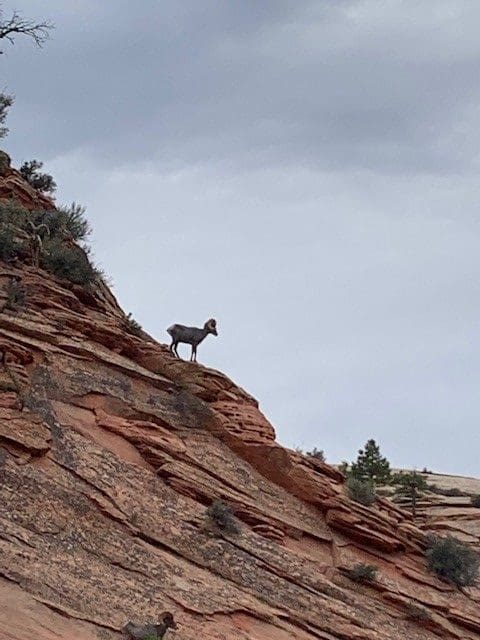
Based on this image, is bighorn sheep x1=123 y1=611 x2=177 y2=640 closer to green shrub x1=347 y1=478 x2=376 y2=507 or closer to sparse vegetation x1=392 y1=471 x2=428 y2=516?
green shrub x1=347 y1=478 x2=376 y2=507

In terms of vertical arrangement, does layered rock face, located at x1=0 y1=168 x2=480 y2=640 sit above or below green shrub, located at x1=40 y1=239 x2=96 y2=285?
below

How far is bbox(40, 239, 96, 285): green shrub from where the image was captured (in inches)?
984

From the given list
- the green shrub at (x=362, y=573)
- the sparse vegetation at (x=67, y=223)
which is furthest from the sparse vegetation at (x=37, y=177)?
the green shrub at (x=362, y=573)

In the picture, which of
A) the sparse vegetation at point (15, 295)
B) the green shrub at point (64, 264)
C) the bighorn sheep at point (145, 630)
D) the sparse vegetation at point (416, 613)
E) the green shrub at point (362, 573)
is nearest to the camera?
the bighorn sheep at point (145, 630)

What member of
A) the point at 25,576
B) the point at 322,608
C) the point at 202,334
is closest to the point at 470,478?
the point at 202,334

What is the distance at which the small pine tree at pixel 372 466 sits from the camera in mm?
32125

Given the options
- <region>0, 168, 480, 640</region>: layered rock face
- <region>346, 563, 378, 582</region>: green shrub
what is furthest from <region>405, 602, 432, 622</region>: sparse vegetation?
<region>346, 563, 378, 582</region>: green shrub

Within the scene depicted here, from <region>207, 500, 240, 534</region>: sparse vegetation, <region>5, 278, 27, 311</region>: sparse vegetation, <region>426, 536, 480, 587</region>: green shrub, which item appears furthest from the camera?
<region>426, 536, 480, 587</region>: green shrub

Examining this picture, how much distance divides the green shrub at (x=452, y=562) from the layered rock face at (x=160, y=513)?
29cm

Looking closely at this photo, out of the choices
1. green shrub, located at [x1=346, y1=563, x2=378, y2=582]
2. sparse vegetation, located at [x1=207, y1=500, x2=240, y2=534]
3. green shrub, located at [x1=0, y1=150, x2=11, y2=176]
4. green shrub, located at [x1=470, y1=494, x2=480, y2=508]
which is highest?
green shrub, located at [x1=0, y1=150, x2=11, y2=176]

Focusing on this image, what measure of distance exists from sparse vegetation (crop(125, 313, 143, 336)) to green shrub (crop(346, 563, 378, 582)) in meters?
8.79

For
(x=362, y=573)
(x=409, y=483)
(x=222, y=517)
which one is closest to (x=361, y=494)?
(x=362, y=573)

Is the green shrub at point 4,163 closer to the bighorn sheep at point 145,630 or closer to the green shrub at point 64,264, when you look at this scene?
the green shrub at point 64,264

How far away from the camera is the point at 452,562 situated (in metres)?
22.9
